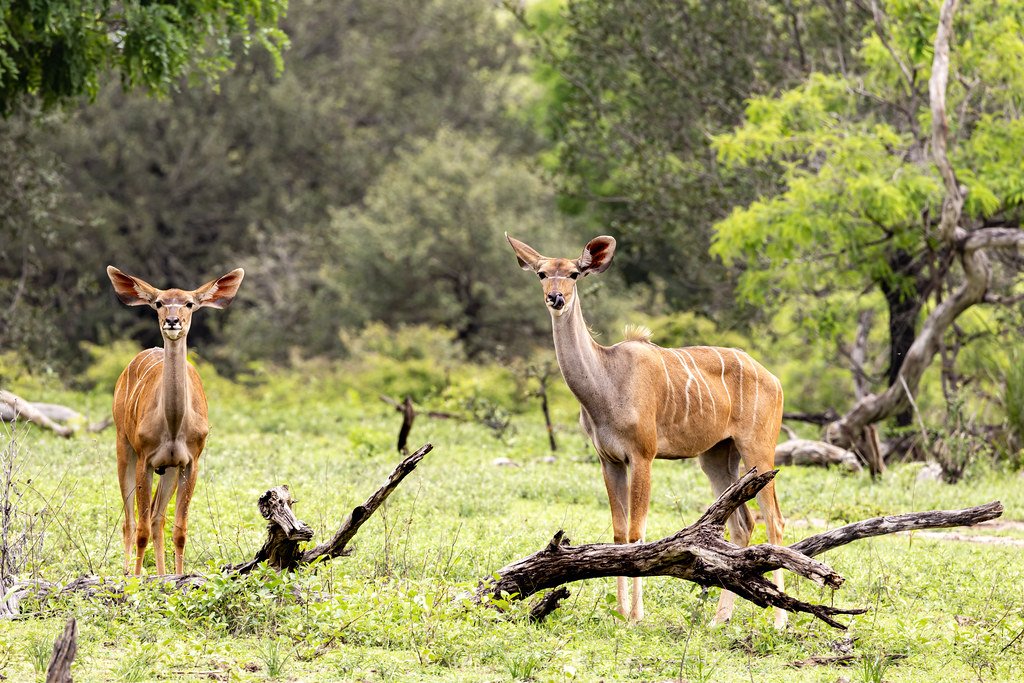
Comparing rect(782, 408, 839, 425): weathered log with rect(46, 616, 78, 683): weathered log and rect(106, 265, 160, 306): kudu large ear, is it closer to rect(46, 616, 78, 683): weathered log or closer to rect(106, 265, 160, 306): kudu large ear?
rect(106, 265, 160, 306): kudu large ear

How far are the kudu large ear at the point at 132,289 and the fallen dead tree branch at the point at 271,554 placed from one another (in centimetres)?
164

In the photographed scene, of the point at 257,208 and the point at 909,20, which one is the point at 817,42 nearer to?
the point at 909,20

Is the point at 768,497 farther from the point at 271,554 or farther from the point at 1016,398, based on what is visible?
the point at 1016,398

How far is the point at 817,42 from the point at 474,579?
44.8ft

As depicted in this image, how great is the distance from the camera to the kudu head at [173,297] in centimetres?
727

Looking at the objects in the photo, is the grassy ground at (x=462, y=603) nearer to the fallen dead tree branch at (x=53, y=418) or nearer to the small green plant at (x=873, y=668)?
the small green plant at (x=873, y=668)

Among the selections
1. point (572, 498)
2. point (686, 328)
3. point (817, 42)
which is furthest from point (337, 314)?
point (572, 498)

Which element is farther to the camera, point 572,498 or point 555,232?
point 555,232

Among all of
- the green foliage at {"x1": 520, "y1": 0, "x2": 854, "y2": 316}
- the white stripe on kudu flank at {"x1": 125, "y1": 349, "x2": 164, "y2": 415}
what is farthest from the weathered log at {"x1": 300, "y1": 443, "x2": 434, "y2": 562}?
the green foliage at {"x1": 520, "y1": 0, "x2": 854, "y2": 316}

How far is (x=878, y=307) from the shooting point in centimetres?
1814

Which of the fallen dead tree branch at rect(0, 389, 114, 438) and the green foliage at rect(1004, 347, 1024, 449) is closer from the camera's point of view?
the fallen dead tree branch at rect(0, 389, 114, 438)

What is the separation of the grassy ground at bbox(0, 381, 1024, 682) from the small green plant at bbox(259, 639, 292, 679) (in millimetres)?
22

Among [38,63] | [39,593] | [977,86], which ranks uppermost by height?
[38,63]

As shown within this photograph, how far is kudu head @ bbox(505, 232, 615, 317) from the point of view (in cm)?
693
